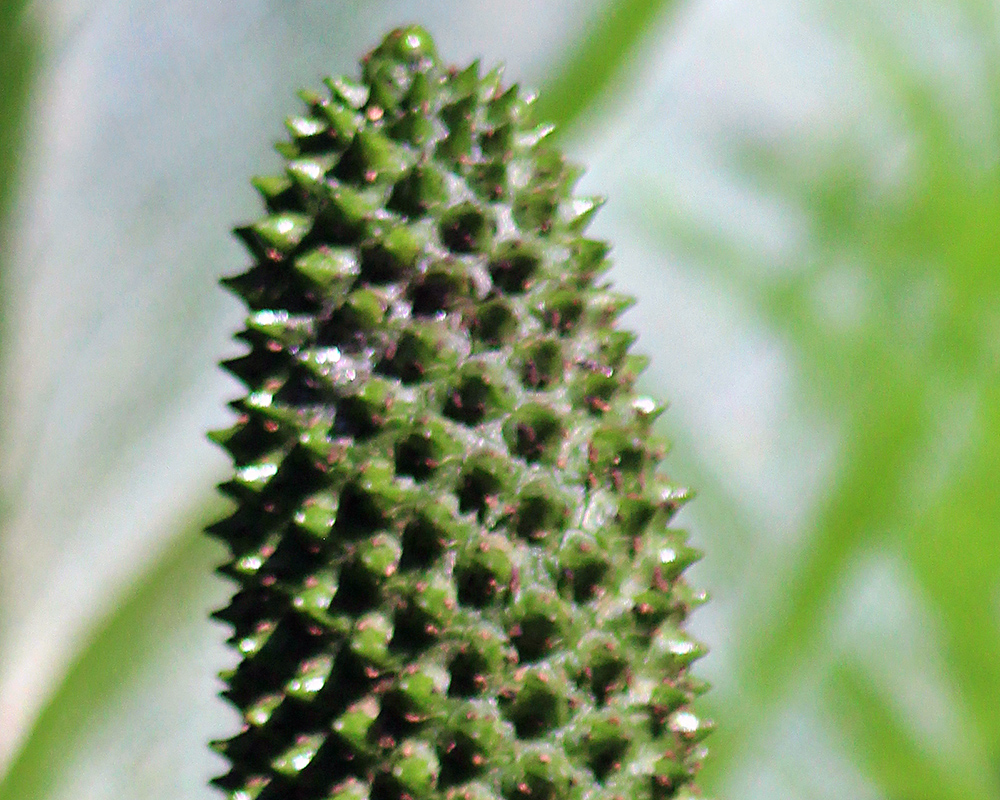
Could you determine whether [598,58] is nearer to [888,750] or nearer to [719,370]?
[719,370]

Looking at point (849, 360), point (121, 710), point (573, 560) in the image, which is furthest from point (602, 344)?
point (121, 710)

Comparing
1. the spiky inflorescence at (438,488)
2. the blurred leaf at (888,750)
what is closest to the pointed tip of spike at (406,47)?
the spiky inflorescence at (438,488)

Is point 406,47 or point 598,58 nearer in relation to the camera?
point 406,47

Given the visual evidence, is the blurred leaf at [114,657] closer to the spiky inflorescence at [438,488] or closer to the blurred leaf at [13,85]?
the blurred leaf at [13,85]

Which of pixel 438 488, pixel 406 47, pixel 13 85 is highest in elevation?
pixel 13 85

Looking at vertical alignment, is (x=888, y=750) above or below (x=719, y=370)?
below

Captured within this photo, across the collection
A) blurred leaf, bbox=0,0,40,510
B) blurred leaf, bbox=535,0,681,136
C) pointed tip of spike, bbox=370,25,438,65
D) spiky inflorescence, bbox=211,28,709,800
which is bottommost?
spiky inflorescence, bbox=211,28,709,800

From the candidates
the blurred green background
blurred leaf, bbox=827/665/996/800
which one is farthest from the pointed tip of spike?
blurred leaf, bbox=827/665/996/800

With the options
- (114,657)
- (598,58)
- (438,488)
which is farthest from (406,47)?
(114,657)

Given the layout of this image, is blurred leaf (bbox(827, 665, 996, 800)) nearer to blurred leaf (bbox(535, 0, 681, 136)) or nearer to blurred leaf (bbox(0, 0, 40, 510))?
blurred leaf (bbox(535, 0, 681, 136))
